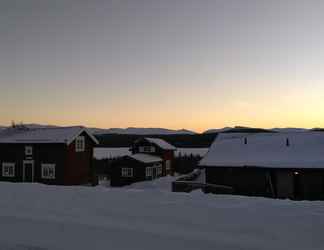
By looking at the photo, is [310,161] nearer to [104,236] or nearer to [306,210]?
[306,210]

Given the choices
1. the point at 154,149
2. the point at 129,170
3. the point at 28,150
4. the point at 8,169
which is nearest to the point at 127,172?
the point at 129,170

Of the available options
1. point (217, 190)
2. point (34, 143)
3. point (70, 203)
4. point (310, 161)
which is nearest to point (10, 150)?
point (34, 143)

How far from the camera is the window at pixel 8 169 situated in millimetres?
36969

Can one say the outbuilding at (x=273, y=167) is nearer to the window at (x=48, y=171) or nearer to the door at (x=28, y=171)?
the window at (x=48, y=171)

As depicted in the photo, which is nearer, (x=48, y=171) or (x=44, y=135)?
(x=48, y=171)

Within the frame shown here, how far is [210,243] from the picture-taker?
620 cm

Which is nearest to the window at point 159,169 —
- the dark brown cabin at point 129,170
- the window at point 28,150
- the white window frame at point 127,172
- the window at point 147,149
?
the window at point 147,149

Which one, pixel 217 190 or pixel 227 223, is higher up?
pixel 227 223

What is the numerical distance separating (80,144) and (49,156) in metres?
3.20

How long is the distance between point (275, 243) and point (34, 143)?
3312 cm

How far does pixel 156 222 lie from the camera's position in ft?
24.7

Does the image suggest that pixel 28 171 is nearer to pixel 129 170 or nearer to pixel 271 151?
pixel 129 170

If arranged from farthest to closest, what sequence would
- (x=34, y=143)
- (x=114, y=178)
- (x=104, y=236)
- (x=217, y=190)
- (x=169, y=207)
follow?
(x=114, y=178) < (x=34, y=143) < (x=217, y=190) < (x=169, y=207) < (x=104, y=236)

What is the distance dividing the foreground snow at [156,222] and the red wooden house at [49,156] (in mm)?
25179
